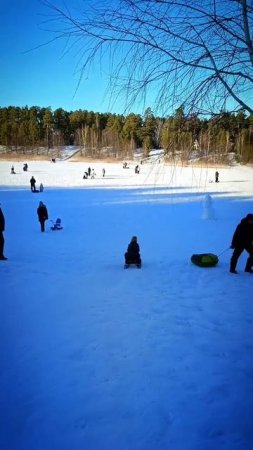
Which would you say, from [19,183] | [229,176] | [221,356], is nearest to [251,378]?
[221,356]

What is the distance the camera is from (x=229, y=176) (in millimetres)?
42469

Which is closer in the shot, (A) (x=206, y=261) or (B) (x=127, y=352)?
(B) (x=127, y=352)

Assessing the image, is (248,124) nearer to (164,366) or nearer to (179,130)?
(179,130)

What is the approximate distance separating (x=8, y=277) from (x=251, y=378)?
5710 mm

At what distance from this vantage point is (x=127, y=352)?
3834 millimetres

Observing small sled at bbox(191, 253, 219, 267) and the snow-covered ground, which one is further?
small sled at bbox(191, 253, 219, 267)

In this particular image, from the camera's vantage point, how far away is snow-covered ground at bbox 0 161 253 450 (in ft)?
8.67

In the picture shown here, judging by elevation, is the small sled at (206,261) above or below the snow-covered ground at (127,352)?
above

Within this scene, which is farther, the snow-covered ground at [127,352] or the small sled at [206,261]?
the small sled at [206,261]

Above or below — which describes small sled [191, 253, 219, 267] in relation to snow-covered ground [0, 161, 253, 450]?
above

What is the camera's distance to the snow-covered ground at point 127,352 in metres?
2.64

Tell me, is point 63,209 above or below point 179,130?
below

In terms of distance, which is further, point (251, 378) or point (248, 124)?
point (251, 378)

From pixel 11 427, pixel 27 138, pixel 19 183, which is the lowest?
pixel 11 427
